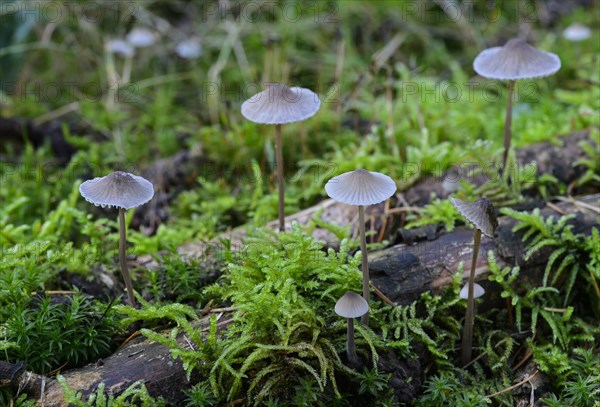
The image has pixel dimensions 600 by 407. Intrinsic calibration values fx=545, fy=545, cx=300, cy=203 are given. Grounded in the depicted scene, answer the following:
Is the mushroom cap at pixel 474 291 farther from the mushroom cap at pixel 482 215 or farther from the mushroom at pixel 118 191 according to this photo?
the mushroom at pixel 118 191

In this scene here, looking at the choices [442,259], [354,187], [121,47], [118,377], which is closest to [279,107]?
[354,187]

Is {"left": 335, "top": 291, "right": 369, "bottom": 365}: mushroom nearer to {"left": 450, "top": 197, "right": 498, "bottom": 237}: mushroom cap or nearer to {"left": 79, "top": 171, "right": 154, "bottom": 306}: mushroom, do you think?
{"left": 450, "top": 197, "right": 498, "bottom": 237}: mushroom cap

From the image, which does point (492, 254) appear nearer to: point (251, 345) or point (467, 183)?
point (467, 183)

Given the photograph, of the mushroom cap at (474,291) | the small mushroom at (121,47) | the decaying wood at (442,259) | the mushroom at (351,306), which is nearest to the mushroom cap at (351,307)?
the mushroom at (351,306)

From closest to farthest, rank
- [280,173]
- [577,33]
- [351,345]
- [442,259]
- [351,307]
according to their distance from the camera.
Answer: [351,307], [351,345], [442,259], [280,173], [577,33]

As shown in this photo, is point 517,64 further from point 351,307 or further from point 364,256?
point 351,307

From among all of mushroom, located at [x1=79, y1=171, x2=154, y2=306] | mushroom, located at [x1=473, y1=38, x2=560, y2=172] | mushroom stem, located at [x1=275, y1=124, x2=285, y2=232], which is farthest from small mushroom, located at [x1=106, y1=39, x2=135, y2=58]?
mushroom, located at [x1=473, y1=38, x2=560, y2=172]
